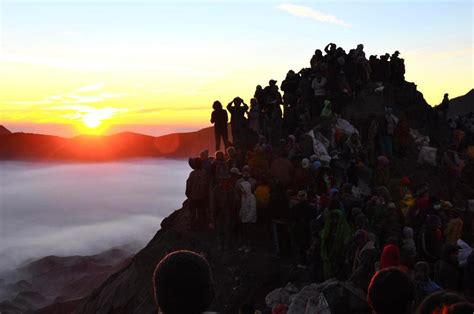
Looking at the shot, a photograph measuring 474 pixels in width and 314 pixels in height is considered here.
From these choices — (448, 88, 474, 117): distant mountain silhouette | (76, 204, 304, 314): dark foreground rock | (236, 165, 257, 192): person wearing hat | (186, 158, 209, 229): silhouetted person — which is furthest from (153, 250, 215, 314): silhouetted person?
(448, 88, 474, 117): distant mountain silhouette

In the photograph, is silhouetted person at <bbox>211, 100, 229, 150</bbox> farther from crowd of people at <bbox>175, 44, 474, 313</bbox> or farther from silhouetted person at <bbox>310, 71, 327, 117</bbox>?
silhouetted person at <bbox>310, 71, 327, 117</bbox>

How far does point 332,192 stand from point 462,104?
3884 inches

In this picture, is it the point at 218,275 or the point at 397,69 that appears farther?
the point at 397,69

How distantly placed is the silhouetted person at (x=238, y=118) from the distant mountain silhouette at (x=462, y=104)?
85.3m

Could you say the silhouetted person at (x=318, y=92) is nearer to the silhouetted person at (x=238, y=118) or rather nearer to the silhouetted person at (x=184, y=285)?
the silhouetted person at (x=238, y=118)

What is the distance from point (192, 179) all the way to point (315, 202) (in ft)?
12.8

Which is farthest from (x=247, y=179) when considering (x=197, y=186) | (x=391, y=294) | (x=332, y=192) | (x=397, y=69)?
(x=397, y=69)

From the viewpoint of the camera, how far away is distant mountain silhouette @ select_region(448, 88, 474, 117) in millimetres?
94250

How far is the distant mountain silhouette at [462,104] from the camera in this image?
94.2 meters

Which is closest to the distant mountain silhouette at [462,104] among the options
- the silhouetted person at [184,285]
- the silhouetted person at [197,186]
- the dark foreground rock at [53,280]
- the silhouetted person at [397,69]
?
the dark foreground rock at [53,280]

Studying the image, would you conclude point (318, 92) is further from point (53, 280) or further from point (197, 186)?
point (53, 280)

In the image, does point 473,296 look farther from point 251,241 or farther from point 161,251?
point 161,251

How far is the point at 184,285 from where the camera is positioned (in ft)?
9.77

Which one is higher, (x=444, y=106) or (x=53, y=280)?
(x=444, y=106)
